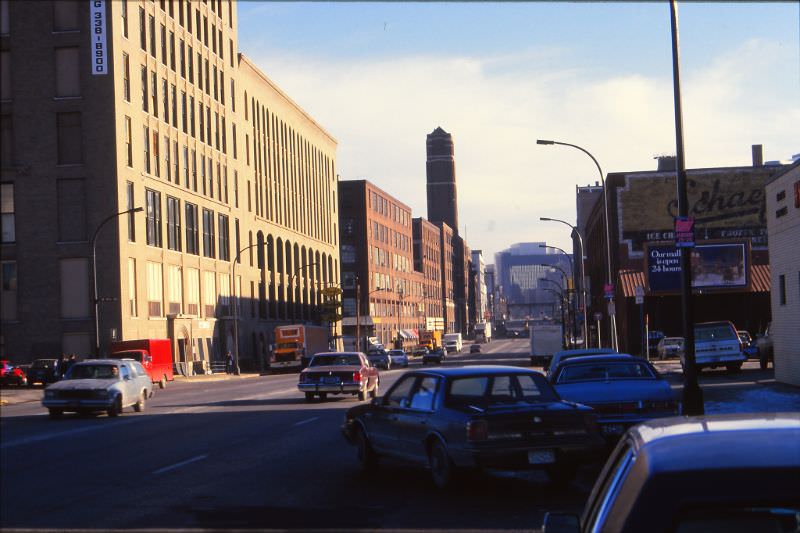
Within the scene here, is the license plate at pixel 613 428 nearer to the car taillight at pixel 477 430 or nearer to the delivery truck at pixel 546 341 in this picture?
the car taillight at pixel 477 430

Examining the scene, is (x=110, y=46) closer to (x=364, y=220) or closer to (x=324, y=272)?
(x=324, y=272)

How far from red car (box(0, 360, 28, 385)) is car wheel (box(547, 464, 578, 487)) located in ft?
150

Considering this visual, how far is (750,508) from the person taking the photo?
3.33 metres

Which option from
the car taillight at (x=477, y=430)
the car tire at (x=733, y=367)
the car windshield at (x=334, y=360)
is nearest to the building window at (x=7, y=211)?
the car windshield at (x=334, y=360)

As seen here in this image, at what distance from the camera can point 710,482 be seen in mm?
3193

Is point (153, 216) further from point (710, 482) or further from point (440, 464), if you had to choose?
point (710, 482)

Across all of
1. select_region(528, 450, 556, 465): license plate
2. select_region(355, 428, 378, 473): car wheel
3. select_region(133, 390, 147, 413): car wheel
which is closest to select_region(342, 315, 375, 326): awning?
select_region(133, 390, 147, 413): car wheel

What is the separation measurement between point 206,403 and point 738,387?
54.7 feet

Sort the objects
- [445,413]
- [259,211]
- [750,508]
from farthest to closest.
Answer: [259,211] < [445,413] < [750,508]

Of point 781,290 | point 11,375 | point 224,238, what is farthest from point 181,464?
point 224,238

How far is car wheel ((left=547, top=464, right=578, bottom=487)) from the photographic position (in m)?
13.8

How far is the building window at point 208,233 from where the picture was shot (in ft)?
269

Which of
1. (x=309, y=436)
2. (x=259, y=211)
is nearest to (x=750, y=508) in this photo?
(x=309, y=436)

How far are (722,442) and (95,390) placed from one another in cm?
2587
